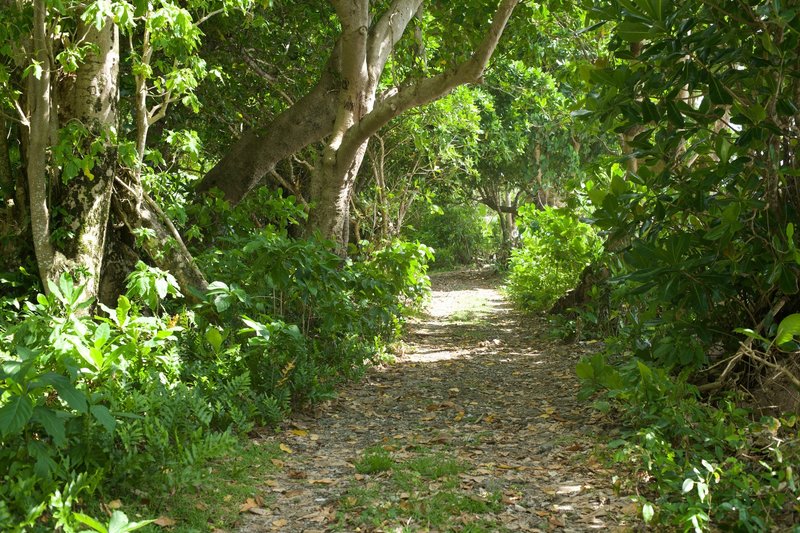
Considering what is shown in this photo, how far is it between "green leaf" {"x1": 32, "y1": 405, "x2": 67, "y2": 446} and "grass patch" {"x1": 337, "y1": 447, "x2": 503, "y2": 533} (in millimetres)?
1318

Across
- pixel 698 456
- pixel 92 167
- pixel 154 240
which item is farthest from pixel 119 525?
pixel 154 240

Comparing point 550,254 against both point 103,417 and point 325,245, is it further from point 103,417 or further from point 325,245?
point 103,417

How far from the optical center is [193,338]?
17.2 ft

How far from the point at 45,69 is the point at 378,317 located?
3917 mm

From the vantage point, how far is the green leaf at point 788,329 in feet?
10.9

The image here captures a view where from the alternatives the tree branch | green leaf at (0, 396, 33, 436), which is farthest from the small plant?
the tree branch

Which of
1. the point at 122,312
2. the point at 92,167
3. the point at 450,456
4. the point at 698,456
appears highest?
the point at 92,167

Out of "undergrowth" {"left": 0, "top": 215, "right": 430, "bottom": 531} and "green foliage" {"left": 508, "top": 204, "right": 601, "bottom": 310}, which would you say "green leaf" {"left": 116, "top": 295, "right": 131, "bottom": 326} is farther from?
"green foliage" {"left": 508, "top": 204, "right": 601, "bottom": 310}

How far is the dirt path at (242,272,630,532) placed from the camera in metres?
3.43

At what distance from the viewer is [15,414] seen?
8.91 feet

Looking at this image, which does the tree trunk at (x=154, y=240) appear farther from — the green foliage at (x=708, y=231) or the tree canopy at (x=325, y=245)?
the green foliage at (x=708, y=231)

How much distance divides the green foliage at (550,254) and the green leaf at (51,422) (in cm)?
715

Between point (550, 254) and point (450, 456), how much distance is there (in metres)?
6.57

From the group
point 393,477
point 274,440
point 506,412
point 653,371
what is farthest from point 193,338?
point 653,371
